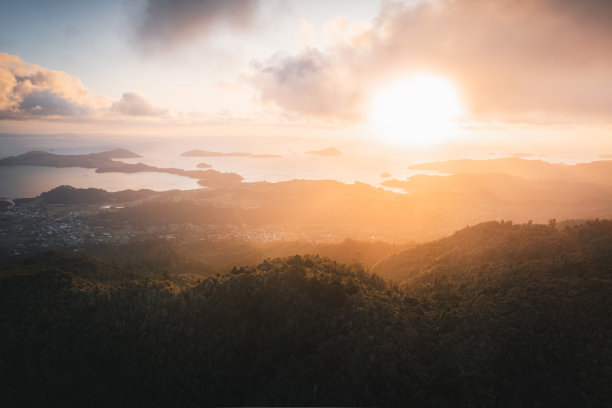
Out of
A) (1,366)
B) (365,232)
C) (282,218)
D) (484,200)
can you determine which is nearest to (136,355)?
(1,366)

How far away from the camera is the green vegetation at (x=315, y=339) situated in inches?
701

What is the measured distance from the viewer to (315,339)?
71.1 ft

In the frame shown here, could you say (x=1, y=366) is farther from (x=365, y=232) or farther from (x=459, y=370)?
(x=365, y=232)

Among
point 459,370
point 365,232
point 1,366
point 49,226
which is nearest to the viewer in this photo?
point 459,370

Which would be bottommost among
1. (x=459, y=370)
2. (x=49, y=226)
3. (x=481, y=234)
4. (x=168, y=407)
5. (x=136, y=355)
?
(x=49, y=226)

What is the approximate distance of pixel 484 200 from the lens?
499 feet

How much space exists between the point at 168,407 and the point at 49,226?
113548mm

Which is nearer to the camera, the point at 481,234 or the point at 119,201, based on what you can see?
the point at 481,234

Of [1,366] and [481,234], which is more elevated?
[481,234]

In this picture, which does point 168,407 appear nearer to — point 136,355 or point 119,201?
point 136,355

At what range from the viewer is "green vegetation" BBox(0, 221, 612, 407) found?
701 inches

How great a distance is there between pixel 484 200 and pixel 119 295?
168785 mm

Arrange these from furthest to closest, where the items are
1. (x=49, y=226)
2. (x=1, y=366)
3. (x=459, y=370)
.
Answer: (x=49, y=226), (x=1, y=366), (x=459, y=370)

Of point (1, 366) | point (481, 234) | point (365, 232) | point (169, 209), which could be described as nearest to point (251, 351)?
point (1, 366)
